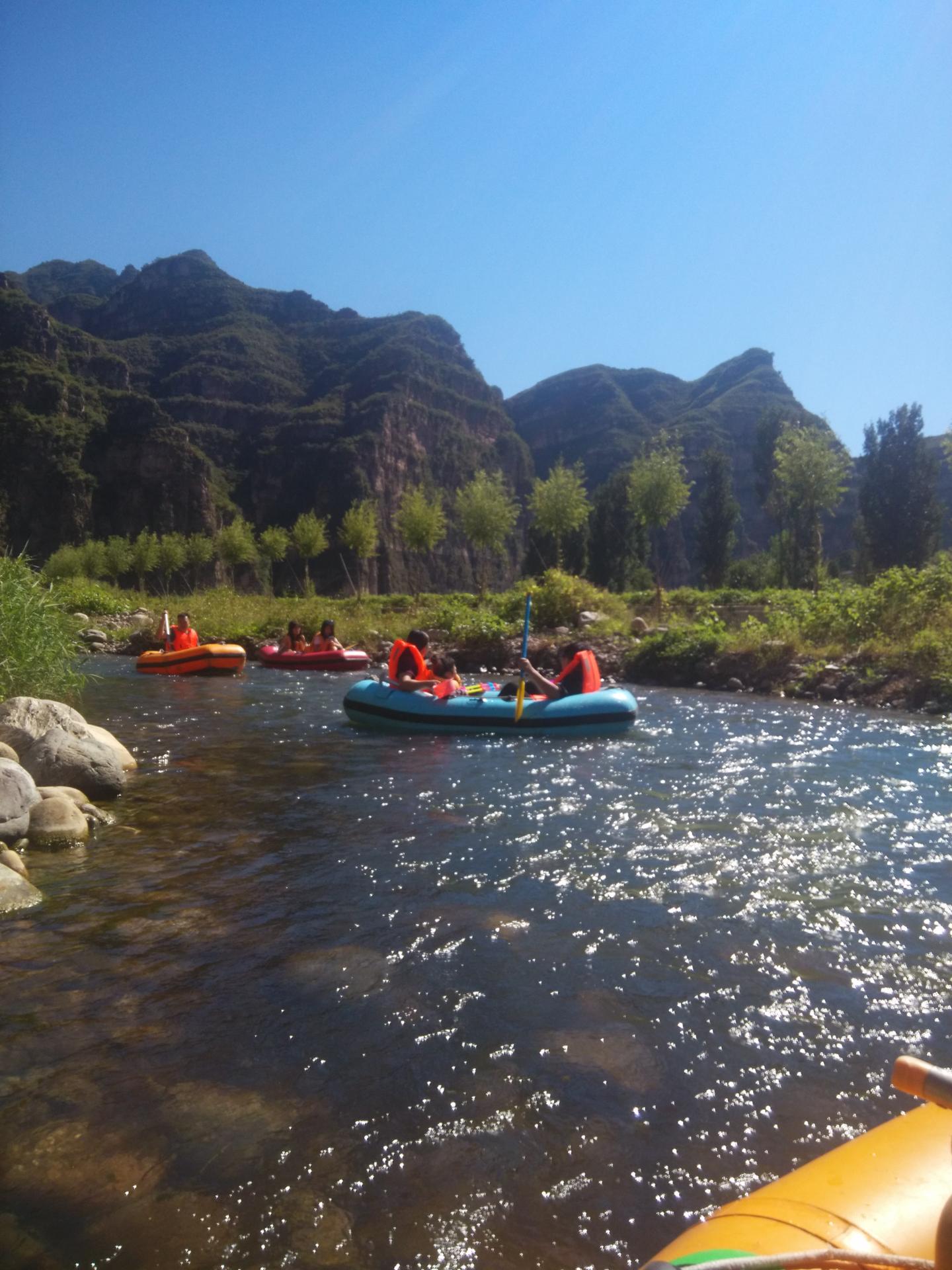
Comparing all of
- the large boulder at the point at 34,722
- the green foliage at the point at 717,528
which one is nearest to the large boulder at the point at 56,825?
the large boulder at the point at 34,722

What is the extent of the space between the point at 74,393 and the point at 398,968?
95.7 meters

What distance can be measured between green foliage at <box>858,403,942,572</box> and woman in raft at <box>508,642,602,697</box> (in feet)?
94.1

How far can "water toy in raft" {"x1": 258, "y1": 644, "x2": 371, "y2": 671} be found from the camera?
18.7 meters

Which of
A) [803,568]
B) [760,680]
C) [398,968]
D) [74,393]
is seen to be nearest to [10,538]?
[74,393]

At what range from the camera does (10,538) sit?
78.8 m

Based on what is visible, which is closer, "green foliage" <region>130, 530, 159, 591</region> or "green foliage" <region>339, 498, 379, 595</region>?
"green foliage" <region>339, 498, 379, 595</region>

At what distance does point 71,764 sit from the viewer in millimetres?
6504

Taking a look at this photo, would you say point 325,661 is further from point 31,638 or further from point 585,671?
point 31,638

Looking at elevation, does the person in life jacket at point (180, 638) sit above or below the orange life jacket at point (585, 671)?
above

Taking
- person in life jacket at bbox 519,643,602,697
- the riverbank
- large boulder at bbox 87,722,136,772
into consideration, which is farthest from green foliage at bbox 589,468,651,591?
large boulder at bbox 87,722,136,772

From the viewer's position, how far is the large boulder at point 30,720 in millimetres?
6602

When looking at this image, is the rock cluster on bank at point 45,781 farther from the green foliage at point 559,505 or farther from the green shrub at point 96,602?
the green shrub at point 96,602

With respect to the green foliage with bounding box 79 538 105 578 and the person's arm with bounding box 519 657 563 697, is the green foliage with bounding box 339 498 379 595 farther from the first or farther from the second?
the person's arm with bounding box 519 657 563 697

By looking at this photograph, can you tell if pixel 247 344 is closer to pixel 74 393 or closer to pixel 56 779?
pixel 74 393
